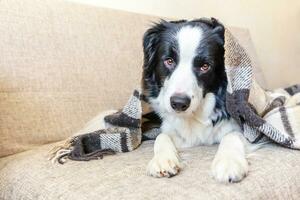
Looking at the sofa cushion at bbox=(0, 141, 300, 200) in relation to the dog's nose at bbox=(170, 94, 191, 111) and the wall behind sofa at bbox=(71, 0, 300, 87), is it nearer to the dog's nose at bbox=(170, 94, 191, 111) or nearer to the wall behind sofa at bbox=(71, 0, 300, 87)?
the dog's nose at bbox=(170, 94, 191, 111)

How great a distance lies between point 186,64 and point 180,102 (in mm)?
149

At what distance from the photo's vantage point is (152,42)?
4.34 feet

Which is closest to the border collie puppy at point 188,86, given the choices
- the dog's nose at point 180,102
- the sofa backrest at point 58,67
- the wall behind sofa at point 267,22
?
the dog's nose at point 180,102

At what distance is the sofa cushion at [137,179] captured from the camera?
830mm

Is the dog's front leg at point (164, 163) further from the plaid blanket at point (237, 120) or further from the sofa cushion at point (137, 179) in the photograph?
the plaid blanket at point (237, 120)

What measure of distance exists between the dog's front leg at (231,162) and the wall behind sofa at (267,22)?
1.17 m

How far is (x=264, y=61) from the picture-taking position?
2635mm

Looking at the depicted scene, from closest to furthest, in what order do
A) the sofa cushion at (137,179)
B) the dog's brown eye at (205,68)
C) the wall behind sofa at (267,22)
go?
the sofa cushion at (137,179) → the dog's brown eye at (205,68) → the wall behind sofa at (267,22)

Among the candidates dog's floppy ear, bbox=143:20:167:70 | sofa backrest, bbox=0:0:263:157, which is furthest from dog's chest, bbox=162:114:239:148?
sofa backrest, bbox=0:0:263:157

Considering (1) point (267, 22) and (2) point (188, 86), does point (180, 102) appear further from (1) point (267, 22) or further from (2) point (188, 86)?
(1) point (267, 22)

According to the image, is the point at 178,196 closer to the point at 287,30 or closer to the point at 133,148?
the point at 133,148

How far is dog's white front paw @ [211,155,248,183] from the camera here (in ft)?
2.84

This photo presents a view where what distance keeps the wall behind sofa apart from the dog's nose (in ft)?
3.62

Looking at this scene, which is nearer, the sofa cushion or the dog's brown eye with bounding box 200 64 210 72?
the sofa cushion
